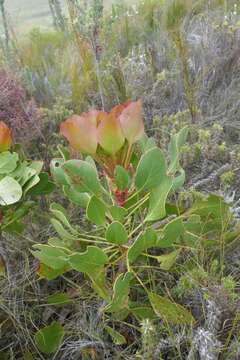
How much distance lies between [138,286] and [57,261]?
10.1 inches

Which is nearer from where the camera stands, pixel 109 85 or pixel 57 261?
pixel 57 261

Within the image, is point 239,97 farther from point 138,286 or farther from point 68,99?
point 138,286

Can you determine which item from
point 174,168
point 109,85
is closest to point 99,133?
point 174,168

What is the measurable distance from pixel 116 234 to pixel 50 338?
0.33m

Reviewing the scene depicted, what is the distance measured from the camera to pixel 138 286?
1215 mm

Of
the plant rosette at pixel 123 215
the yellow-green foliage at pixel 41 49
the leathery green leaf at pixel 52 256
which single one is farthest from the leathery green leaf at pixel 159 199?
the yellow-green foliage at pixel 41 49

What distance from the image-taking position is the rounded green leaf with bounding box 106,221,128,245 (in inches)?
39.2

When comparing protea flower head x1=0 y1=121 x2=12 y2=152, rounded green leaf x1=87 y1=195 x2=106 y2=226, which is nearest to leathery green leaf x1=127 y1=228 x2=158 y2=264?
rounded green leaf x1=87 y1=195 x2=106 y2=226

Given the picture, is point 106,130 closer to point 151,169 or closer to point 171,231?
point 151,169

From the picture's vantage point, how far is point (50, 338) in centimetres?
114

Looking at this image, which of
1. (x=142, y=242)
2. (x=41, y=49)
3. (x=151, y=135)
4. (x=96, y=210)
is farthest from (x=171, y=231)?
(x=41, y=49)

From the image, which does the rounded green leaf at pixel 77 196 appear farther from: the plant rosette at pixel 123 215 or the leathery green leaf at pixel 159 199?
the leathery green leaf at pixel 159 199

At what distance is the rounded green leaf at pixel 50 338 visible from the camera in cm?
113

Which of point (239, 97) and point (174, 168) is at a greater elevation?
point (174, 168)
